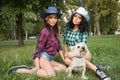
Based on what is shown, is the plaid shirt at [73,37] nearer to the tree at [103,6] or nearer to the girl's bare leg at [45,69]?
the girl's bare leg at [45,69]

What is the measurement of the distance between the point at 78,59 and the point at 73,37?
3.54 feet

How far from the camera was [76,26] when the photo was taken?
7.84 meters

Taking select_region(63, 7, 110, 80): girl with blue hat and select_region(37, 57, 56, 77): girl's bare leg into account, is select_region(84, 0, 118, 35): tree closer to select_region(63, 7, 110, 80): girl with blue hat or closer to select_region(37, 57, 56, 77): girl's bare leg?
select_region(63, 7, 110, 80): girl with blue hat

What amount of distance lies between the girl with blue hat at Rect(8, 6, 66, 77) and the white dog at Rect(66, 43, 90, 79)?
16.2 inches

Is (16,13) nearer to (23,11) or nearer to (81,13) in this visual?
(23,11)

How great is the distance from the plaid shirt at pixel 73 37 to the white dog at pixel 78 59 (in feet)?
2.83

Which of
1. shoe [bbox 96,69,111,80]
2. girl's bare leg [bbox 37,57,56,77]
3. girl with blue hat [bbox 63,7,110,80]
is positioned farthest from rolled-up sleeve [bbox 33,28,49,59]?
shoe [bbox 96,69,111,80]

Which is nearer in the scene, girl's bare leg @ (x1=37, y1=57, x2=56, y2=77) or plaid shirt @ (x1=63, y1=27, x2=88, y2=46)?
girl's bare leg @ (x1=37, y1=57, x2=56, y2=77)

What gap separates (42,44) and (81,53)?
1.09 meters

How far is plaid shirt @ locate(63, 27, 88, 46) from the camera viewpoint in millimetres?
7660

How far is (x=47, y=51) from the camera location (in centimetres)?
737

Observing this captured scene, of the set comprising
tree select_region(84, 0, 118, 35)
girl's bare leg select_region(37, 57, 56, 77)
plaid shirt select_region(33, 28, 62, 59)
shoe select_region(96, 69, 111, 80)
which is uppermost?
tree select_region(84, 0, 118, 35)

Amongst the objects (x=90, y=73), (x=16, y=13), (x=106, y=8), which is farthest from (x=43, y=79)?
(x=106, y=8)

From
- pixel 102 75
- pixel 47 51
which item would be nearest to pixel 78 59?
pixel 102 75
